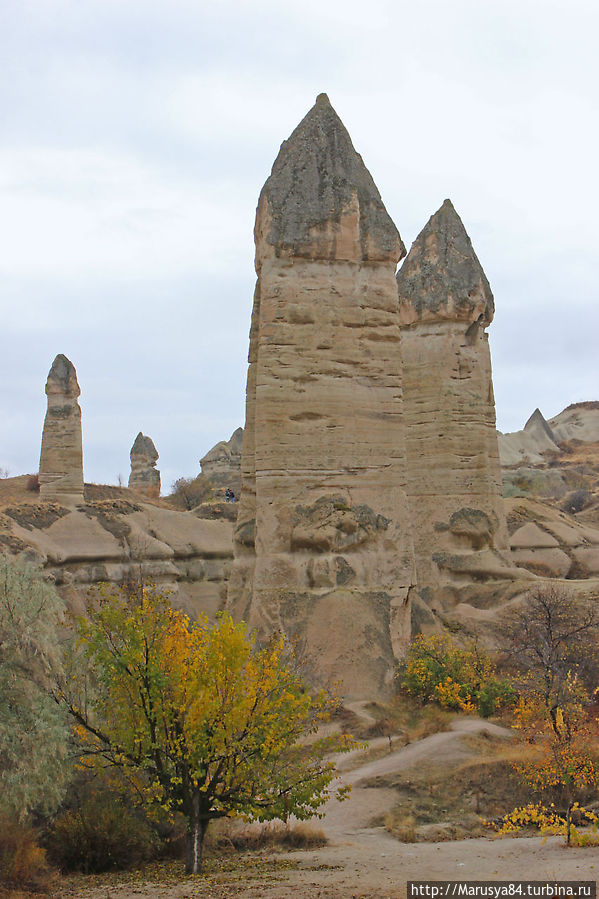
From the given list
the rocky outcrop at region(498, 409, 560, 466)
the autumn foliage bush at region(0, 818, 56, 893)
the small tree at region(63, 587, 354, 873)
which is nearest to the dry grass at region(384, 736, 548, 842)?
the small tree at region(63, 587, 354, 873)

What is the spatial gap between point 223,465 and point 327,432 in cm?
3166

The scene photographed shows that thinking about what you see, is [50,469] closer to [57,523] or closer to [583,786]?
[57,523]

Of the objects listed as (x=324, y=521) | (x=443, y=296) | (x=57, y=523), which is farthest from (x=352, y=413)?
(x=57, y=523)

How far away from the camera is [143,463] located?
44531mm

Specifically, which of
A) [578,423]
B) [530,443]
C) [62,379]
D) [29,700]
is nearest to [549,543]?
[62,379]

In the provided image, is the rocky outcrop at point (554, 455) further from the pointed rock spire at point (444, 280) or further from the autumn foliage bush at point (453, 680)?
the autumn foliage bush at point (453, 680)

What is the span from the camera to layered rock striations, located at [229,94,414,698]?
38.0 ft

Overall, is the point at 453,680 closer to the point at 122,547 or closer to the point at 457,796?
the point at 457,796

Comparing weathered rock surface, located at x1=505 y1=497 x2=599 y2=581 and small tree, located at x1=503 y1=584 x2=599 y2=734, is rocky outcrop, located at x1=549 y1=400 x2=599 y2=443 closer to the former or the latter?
weathered rock surface, located at x1=505 y1=497 x2=599 y2=581

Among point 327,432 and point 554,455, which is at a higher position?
point 554,455

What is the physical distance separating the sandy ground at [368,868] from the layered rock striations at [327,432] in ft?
12.3

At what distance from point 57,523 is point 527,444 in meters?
35.4

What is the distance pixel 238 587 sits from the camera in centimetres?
1245

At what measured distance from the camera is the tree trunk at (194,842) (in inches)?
254
